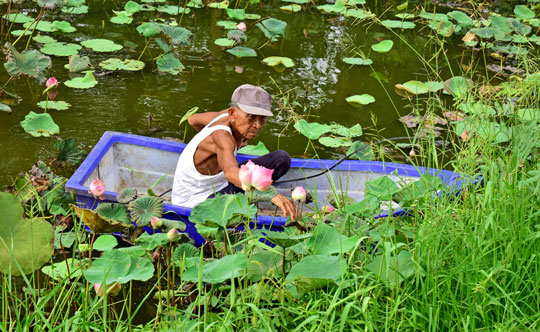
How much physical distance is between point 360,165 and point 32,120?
1.97m

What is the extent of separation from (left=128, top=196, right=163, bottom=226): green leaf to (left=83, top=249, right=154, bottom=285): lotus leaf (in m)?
0.41

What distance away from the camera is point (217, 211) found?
7.25 ft

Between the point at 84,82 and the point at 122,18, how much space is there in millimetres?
1454

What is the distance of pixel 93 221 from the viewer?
7.91ft

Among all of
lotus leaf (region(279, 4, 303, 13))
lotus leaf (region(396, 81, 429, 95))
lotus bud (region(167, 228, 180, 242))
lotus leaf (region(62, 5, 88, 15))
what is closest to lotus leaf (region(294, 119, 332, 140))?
lotus leaf (region(396, 81, 429, 95))

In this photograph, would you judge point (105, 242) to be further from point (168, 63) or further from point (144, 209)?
point (168, 63)

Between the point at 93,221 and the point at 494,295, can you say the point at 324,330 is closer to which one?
the point at 494,295

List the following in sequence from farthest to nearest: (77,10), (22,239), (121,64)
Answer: (77,10), (121,64), (22,239)

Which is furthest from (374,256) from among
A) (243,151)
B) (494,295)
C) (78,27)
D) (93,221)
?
(78,27)

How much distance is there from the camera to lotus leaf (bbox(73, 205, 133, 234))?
7.78 ft

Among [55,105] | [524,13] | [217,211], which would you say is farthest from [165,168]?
[524,13]

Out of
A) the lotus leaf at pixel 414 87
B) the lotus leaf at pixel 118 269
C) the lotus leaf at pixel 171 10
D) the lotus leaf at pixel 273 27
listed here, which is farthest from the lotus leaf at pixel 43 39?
the lotus leaf at pixel 118 269

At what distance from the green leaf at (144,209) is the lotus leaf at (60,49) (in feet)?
9.23

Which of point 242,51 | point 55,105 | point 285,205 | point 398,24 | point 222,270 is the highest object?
point 222,270
